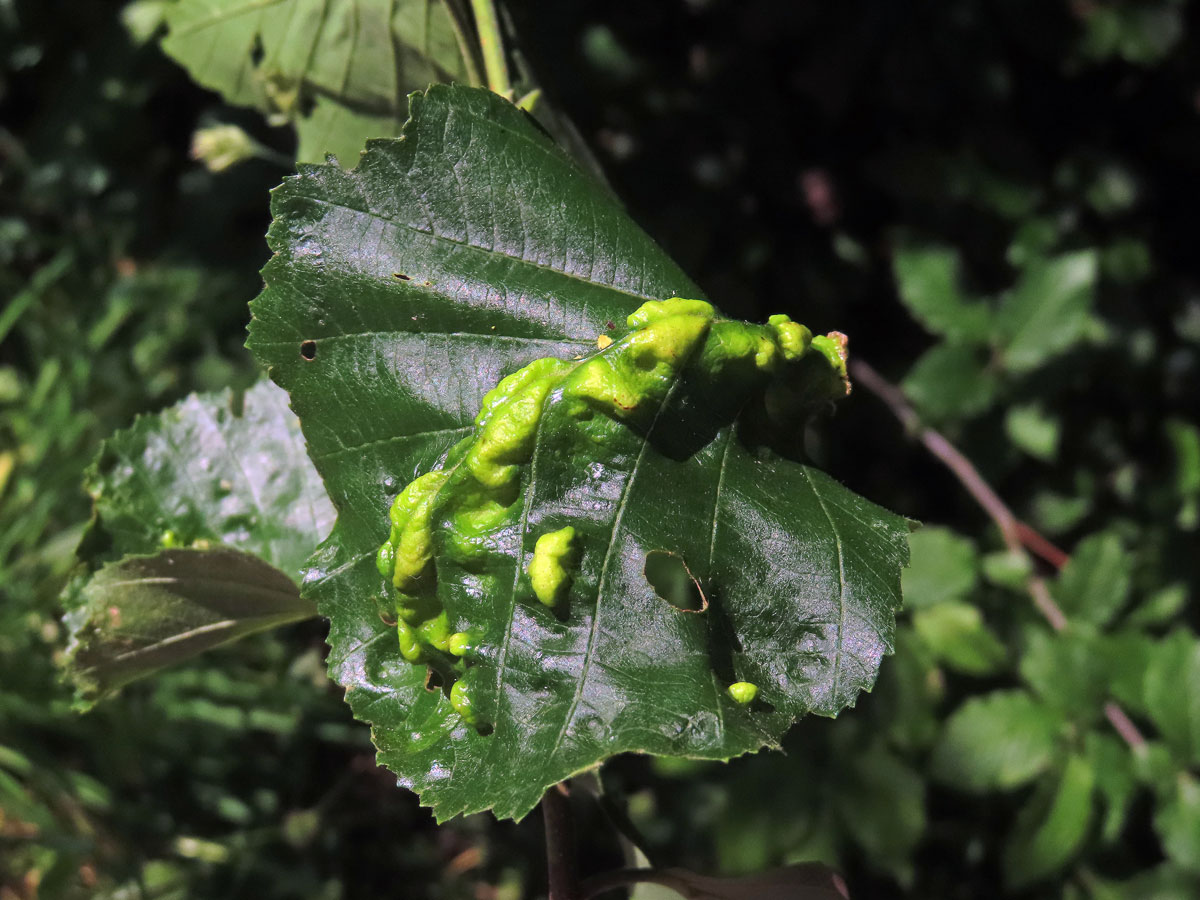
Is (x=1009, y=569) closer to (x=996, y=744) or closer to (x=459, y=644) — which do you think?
(x=996, y=744)

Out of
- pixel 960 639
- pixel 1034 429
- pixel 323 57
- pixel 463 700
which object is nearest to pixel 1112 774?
pixel 960 639

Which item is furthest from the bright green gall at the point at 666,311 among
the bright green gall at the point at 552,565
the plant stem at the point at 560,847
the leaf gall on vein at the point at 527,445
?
the plant stem at the point at 560,847

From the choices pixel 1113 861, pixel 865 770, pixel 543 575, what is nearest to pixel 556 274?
pixel 543 575

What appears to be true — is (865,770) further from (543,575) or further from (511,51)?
(511,51)

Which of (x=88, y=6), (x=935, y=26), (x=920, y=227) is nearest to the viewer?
(x=935, y=26)

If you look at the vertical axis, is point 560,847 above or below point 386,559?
below

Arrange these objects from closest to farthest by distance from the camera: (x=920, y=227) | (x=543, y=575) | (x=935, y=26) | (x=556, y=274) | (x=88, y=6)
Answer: (x=543, y=575)
(x=556, y=274)
(x=935, y=26)
(x=920, y=227)
(x=88, y=6)

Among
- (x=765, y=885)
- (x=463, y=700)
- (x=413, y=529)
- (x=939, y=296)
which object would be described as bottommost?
(x=765, y=885)
